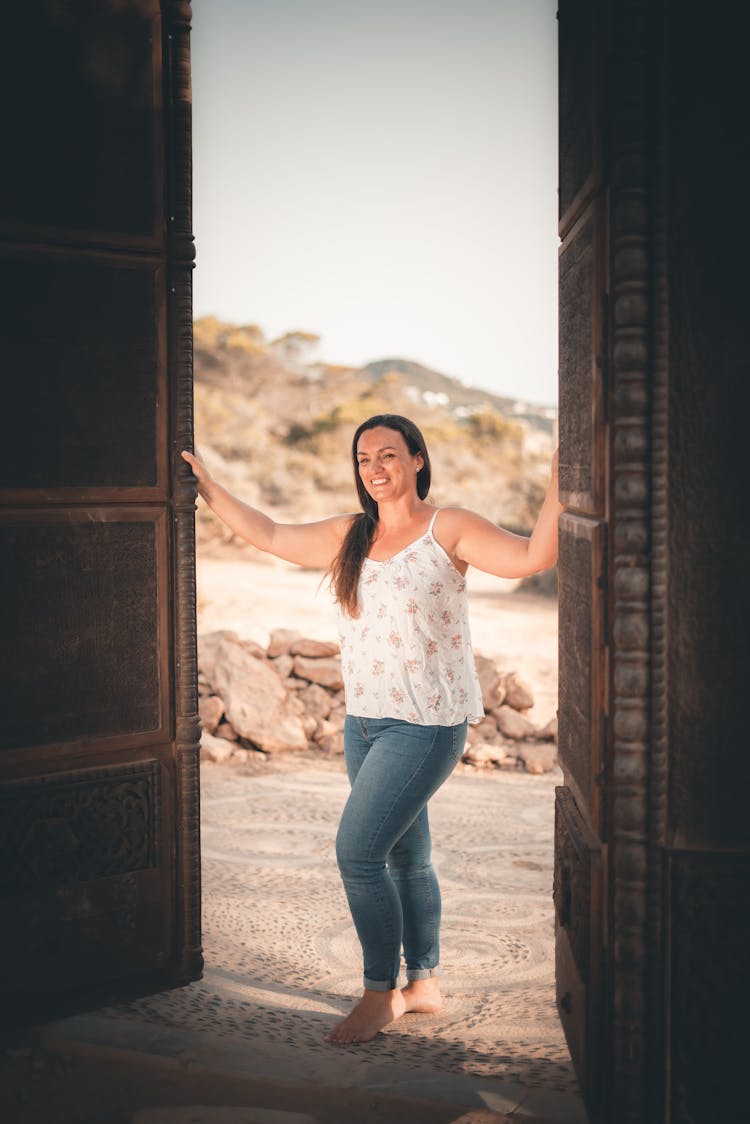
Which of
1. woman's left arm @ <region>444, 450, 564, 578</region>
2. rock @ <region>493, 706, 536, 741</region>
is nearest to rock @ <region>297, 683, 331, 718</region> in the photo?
rock @ <region>493, 706, 536, 741</region>

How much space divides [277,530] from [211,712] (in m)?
4.03

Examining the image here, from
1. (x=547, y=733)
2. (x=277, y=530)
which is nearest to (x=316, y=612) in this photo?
(x=547, y=733)

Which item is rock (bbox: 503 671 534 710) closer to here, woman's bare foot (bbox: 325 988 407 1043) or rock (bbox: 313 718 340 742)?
rock (bbox: 313 718 340 742)

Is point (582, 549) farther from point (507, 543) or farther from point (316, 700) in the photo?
point (316, 700)

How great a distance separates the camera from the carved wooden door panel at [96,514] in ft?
10.9

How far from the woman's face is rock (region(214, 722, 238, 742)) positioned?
14.0 ft

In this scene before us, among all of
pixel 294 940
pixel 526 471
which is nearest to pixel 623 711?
pixel 294 940

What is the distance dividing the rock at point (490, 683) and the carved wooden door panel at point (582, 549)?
168 inches

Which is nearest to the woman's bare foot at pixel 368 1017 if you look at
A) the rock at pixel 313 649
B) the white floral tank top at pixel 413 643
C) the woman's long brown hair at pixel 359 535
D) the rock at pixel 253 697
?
the white floral tank top at pixel 413 643

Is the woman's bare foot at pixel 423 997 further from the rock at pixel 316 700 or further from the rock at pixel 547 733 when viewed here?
the rock at pixel 316 700

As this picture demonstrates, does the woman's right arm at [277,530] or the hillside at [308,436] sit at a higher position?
the hillside at [308,436]

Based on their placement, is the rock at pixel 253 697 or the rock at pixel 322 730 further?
the rock at pixel 322 730

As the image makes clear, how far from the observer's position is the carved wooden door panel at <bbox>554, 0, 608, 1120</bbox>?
2.60 meters

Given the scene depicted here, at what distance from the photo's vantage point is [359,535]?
344 cm
